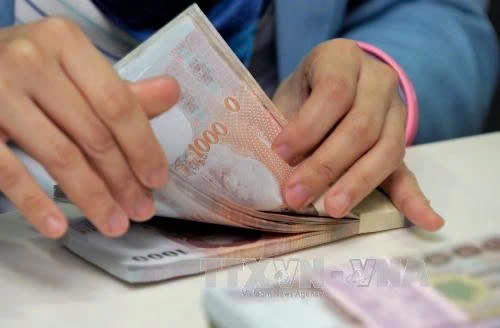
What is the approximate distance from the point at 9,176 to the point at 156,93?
3.7 inches

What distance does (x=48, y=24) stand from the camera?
1.19ft

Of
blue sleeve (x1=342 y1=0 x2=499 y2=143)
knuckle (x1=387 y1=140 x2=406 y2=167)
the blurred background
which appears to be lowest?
the blurred background

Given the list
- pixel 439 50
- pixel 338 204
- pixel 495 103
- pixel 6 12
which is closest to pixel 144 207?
pixel 338 204

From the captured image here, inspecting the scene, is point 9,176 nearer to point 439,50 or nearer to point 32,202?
point 32,202

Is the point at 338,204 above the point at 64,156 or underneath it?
underneath

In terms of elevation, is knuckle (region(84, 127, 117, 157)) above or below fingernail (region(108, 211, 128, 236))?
above

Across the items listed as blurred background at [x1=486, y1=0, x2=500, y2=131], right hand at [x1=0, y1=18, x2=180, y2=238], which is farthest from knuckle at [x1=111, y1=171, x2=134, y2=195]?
blurred background at [x1=486, y1=0, x2=500, y2=131]

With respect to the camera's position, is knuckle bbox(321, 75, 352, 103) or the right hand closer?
the right hand

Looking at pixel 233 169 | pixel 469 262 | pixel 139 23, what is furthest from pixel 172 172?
pixel 139 23

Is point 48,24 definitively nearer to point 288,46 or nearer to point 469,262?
point 469,262

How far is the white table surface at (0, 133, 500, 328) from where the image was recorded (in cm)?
35

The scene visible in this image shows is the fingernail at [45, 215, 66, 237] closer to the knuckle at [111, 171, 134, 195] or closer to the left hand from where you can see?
the knuckle at [111, 171, 134, 195]

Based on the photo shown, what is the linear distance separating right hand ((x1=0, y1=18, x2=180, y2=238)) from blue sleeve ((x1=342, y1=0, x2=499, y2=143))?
46 cm

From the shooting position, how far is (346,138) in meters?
0.46
